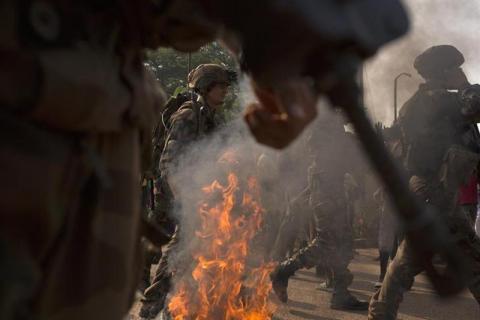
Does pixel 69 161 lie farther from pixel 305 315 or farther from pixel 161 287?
pixel 305 315

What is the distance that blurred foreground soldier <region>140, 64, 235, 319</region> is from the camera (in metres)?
5.34

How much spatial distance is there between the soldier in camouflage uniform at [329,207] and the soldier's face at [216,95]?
1.61 metres

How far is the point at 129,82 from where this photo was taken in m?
1.56

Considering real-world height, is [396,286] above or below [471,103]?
below

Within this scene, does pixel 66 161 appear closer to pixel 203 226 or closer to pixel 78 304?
pixel 78 304

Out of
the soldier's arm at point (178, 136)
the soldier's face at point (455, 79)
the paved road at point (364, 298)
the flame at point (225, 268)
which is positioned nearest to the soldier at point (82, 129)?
the flame at point (225, 268)

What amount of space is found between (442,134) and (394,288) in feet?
4.76

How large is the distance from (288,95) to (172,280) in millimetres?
3888

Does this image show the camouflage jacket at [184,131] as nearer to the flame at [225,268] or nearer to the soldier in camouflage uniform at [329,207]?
the flame at [225,268]

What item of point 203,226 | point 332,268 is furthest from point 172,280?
point 332,268

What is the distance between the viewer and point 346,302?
21.6ft

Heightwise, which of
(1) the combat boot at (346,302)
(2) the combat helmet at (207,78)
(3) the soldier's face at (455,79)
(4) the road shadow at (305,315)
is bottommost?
(4) the road shadow at (305,315)

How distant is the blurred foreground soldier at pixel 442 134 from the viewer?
529 centimetres

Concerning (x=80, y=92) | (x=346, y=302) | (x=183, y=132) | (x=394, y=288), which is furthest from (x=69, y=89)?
(x=346, y=302)
